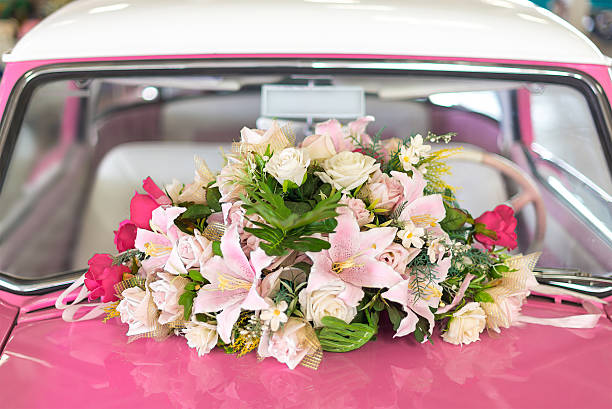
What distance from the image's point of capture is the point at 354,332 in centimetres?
88

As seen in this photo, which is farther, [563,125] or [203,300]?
[563,125]

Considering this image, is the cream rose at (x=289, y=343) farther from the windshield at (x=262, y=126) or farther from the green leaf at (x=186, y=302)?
the windshield at (x=262, y=126)

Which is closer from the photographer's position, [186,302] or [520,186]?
[186,302]

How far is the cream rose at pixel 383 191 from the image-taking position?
90cm

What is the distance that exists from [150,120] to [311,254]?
158 centimetres

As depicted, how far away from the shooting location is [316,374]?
844 millimetres

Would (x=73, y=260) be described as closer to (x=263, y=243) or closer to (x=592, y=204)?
(x=263, y=243)

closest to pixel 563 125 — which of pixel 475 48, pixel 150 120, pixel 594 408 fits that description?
pixel 475 48

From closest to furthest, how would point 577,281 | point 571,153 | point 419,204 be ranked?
point 419,204 < point 577,281 < point 571,153

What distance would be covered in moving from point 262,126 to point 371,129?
629 mm

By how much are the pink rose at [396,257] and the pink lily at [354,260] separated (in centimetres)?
2

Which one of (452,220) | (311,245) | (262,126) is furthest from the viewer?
(262,126)

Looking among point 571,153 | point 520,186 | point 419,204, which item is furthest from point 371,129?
point 419,204

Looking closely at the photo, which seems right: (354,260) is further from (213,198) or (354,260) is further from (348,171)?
(213,198)
